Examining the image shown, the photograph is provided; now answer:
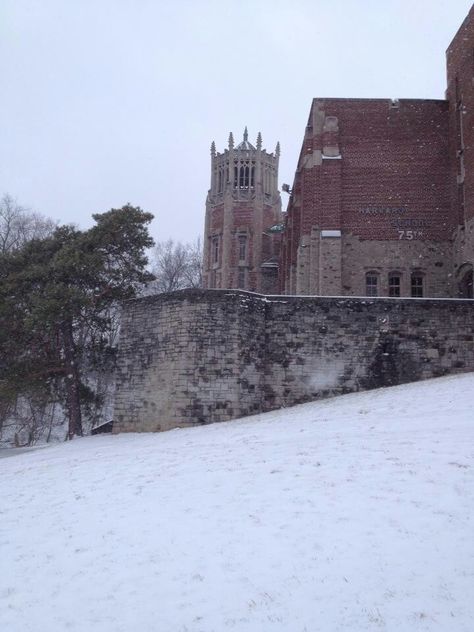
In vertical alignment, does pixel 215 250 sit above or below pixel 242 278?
above

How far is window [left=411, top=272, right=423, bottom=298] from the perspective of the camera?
26.2m

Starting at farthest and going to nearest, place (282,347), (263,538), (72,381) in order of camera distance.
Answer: (72,381), (282,347), (263,538)

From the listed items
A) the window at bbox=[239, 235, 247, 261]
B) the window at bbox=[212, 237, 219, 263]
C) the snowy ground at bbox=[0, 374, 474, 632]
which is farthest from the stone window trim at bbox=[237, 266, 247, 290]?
the snowy ground at bbox=[0, 374, 474, 632]

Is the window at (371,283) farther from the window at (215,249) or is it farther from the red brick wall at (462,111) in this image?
the window at (215,249)

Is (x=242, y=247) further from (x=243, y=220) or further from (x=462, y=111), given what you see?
(x=462, y=111)

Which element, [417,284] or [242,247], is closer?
[417,284]

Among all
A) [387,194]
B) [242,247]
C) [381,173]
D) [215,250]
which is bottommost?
[387,194]

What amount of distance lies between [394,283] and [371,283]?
94cm

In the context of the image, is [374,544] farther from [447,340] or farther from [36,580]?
[447,340]

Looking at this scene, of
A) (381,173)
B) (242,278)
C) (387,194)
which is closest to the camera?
(387,194)

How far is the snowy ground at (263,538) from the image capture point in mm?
6320

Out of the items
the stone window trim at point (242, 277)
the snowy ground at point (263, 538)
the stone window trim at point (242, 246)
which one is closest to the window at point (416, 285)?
the snowy ground at point (263, 538)

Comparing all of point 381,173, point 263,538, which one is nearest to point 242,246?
point 381,173

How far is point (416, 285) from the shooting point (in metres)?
26.4
